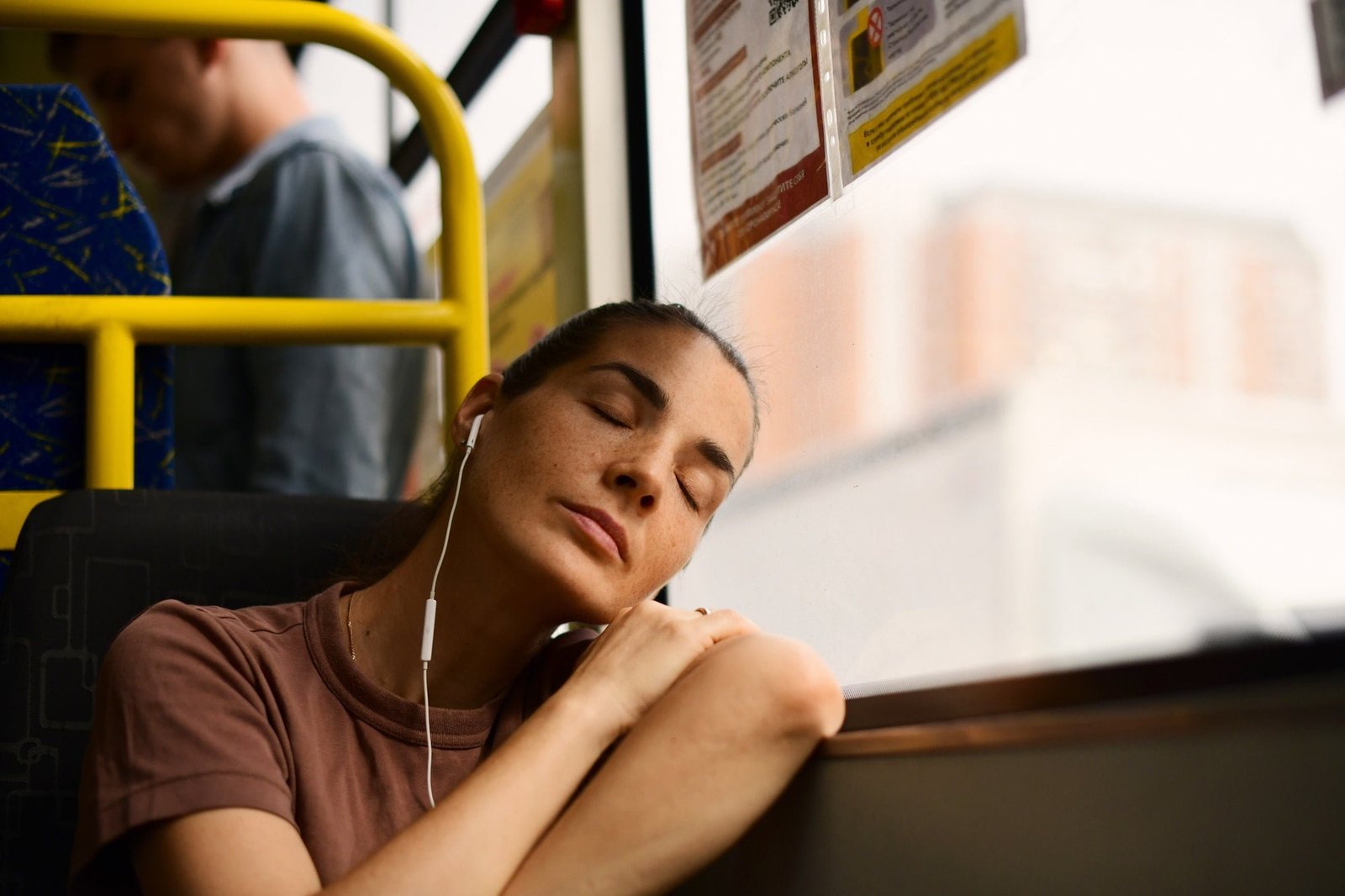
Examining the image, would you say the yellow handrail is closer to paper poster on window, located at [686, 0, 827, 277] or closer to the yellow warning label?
paper poster on window, located at [686, 0, 827, 277]

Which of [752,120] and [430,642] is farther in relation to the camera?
[752,120]

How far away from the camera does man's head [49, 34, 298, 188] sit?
2039 mm

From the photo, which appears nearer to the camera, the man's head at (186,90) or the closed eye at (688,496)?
the closed eye at (688,496)

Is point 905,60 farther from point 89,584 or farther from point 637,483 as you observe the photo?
point 89,584

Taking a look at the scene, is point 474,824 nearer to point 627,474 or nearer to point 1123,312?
point 627,474

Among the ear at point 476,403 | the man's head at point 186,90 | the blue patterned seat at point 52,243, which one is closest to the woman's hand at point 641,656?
the ear at point 476,403

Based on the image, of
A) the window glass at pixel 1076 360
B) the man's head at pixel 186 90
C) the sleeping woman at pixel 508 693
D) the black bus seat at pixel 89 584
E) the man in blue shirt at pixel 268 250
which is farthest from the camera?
the man's head at pixel 186 90

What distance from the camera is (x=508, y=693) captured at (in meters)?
1.09

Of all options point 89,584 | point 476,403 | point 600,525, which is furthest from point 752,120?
point 89,584

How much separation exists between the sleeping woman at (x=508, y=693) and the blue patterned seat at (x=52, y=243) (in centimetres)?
43

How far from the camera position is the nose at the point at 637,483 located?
1.00 metres

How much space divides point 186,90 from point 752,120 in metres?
1.11

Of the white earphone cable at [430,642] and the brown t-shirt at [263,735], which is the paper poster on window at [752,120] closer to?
the white earphone cable at [430,642]

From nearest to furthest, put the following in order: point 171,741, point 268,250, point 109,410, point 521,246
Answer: point 171,741 < point 109,410 < point 268,250 < point 521,246
